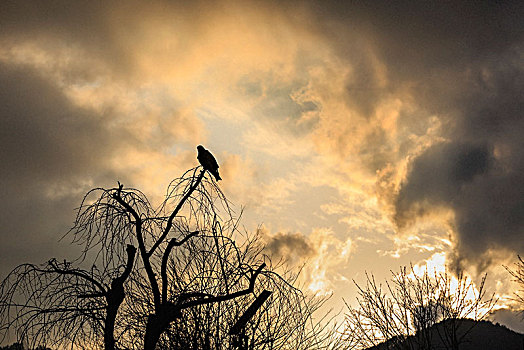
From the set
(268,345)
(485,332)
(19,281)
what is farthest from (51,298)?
(485,332)

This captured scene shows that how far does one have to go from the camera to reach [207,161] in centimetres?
Answer: 578

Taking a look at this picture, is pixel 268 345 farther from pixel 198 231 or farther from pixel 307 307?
pixel 198 231

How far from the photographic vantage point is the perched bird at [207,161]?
227 inches

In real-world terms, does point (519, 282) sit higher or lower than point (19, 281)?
higher

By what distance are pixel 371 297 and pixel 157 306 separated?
1014 cm

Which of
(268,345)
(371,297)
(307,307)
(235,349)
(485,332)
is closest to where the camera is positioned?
(235,349)

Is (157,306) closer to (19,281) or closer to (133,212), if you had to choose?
(133,212)

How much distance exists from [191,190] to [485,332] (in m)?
107

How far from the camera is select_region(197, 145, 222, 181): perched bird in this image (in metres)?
5.76

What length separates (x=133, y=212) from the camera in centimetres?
577

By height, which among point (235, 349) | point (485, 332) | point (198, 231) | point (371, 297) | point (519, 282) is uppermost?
point (485, 332)

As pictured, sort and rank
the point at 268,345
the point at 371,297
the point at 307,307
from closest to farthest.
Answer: the point at 268,345 → the point at 307,307 → the point at 371,297

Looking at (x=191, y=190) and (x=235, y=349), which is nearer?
(x=191, y=190)

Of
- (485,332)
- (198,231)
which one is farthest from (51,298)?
(485,332)
